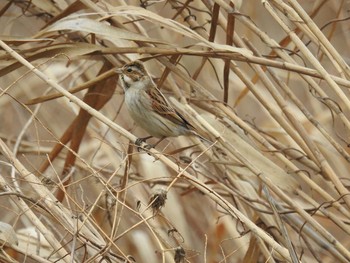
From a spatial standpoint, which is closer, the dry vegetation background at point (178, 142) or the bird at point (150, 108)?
the dry vegetation background at point (178, 142)

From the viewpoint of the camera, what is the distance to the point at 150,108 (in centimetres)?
354

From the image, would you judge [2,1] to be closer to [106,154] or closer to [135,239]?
[106,154]

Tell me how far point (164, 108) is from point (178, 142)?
53 centimetres

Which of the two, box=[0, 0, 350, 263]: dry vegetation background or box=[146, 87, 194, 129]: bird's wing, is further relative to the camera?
box=[146, 87, 194, 129]: bird's wing

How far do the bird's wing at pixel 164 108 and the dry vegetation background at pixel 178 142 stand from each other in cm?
4

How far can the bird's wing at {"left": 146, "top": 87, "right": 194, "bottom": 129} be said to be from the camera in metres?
3.36

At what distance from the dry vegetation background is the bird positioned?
0.20 ft

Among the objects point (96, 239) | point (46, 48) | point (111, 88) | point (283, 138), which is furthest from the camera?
point (283, 138)

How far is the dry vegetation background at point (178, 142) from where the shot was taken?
8.38 feet

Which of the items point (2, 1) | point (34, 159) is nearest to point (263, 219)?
point (34, 159)

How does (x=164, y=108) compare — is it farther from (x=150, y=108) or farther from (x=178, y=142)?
(x=178, y=142)

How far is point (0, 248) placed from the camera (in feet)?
7.77

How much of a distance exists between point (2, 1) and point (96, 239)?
2.13 metres

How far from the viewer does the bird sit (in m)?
3.37
